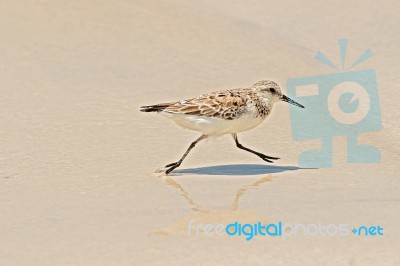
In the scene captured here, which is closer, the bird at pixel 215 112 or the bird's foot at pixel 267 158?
the bird at pixel 215 112

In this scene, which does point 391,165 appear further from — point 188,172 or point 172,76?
point 172,76

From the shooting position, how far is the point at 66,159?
8367 mm

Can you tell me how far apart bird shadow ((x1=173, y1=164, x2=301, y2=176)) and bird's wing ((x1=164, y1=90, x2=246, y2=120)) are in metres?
0.52

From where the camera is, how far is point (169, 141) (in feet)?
29.7

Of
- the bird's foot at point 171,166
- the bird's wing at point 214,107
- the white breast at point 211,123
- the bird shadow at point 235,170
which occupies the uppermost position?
the bird's wing at point 214,107

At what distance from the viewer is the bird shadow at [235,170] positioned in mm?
8133

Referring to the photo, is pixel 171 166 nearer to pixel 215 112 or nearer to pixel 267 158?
pixel 215 112

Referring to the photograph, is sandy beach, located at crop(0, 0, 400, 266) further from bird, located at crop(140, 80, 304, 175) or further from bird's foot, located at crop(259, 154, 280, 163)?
bird, located at crop(140, 80, 304, 175)

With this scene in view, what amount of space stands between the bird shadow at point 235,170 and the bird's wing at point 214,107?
0.52 meters

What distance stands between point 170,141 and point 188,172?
957mm

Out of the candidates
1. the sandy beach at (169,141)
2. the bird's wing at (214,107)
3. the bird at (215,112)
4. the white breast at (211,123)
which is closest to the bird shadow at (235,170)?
the sandy beach at (169,141)

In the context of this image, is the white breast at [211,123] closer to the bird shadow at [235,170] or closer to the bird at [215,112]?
the bird at [215,112]

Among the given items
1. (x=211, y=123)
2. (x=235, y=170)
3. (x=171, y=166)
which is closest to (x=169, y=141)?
(x=171, y=166)

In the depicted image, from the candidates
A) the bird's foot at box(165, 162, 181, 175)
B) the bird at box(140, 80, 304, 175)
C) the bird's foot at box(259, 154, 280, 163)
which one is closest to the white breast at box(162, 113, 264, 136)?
the bird at box(140, 80, 304, 175)
